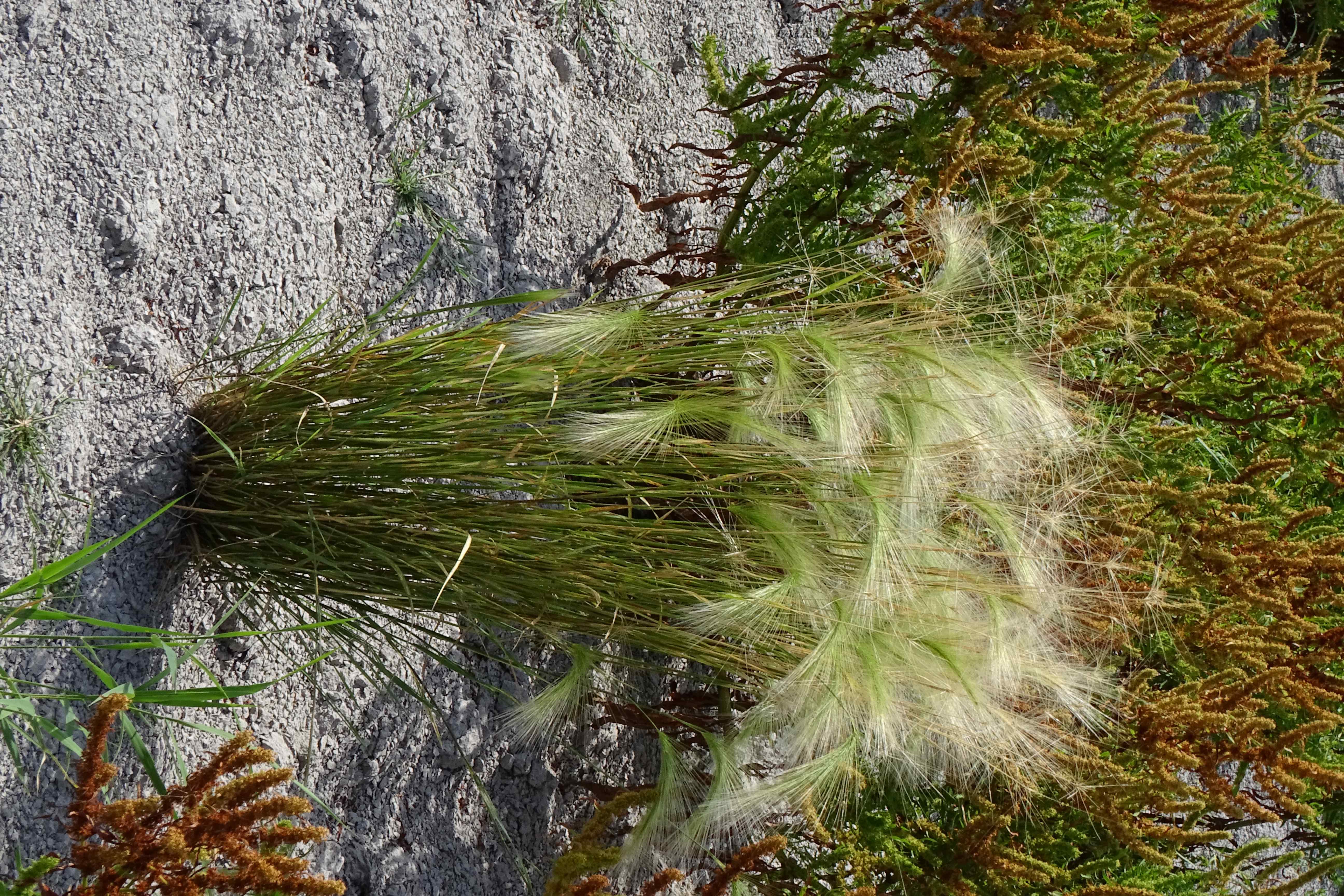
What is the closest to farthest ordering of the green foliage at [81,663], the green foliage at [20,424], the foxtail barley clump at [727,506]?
the green foliage at [81,663]
the foxtail barley clump at [727,506]
the green foliage at [20,424]

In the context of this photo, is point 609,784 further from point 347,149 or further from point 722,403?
point 347,149

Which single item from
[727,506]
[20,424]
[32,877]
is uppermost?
[20,424]

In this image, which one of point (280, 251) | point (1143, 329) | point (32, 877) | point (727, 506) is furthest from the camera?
point (1143, 329)

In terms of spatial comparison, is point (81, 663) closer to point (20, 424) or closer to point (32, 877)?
point (20, 424)

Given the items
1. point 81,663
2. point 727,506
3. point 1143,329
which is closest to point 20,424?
point 81,663

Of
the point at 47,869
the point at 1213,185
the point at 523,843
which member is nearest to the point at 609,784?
the point at 523,843

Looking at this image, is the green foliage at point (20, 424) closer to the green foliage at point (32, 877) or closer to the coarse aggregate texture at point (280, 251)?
the coarse aggregate texture at point (280, 251)

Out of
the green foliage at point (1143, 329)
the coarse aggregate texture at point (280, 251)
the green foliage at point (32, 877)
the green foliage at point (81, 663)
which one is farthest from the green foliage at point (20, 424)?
the green foliage at point (1143, 329)
